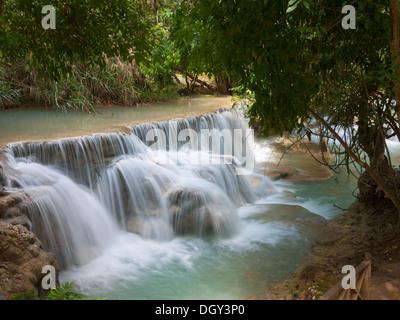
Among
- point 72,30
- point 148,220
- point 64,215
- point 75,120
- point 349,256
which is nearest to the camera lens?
point 72,30

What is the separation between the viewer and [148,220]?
677 centimetres

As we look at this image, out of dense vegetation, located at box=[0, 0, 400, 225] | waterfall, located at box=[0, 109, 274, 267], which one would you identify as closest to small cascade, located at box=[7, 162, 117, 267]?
waterfall, located at box=[0, 109, 274, 267]

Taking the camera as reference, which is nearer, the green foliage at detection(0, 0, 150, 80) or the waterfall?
the green foliage at detection(0, 0, 150, 80)

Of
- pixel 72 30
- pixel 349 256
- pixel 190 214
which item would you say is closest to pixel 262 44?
pixel 72 30

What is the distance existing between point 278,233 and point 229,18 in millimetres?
4371

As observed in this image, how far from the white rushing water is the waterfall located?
0.02 metres

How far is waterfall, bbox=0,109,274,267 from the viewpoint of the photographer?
5.81 meters

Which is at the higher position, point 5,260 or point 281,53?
point 281,53

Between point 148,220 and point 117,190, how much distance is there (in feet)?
2.73

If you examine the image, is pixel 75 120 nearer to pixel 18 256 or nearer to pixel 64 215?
pixel 64 215

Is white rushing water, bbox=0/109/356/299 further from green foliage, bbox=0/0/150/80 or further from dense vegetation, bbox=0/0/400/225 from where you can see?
green foliage, bbox=0/0/150/80

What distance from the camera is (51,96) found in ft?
35.8
